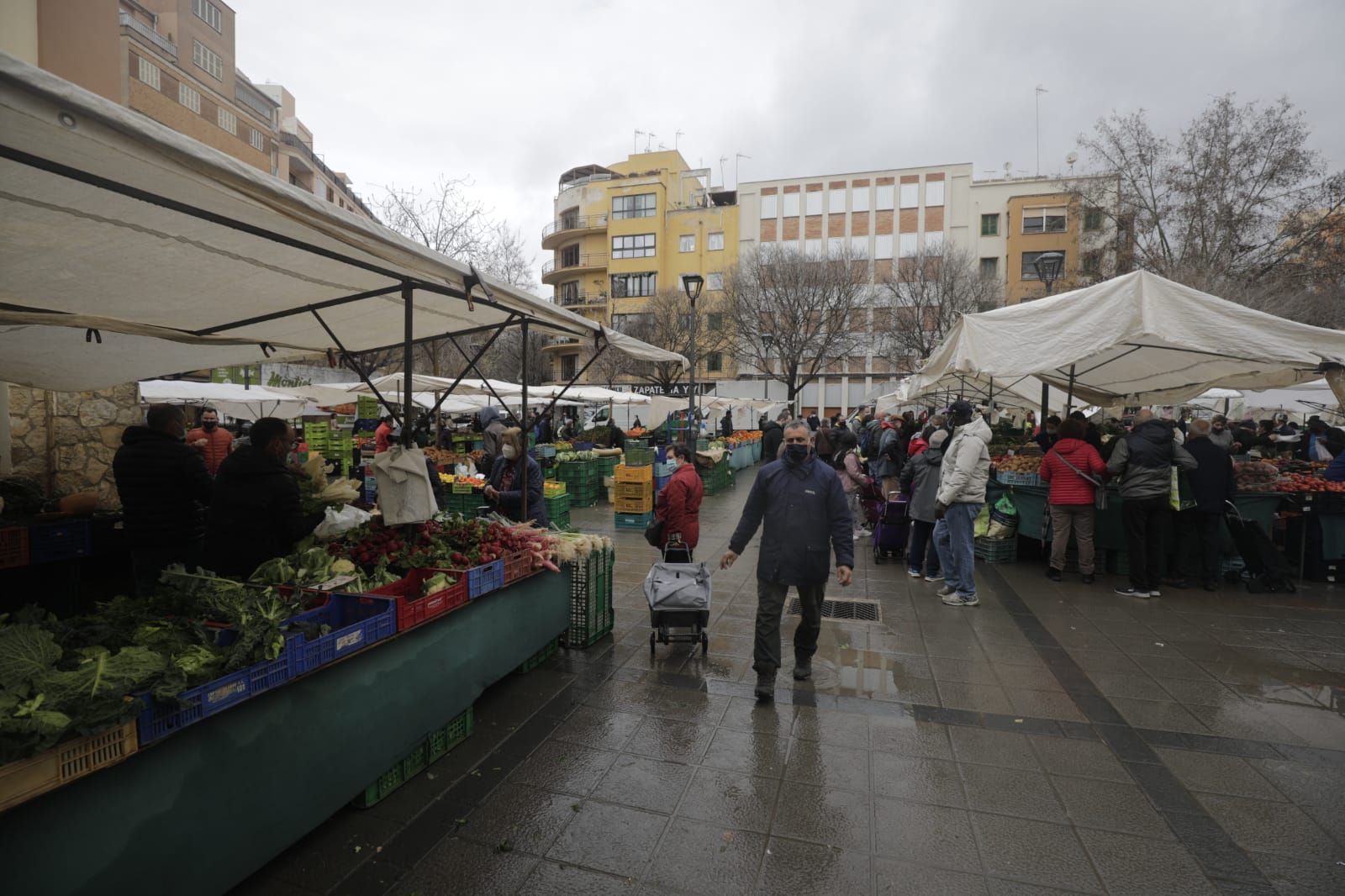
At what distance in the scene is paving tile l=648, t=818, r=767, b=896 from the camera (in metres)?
2.88

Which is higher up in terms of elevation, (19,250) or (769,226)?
(769,226)

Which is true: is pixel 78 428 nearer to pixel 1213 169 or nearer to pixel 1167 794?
pixel 1167 794

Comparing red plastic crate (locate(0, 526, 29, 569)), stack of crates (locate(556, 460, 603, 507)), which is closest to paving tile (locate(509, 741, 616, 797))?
red plastic crate (locate(0, 526, 29, 569))

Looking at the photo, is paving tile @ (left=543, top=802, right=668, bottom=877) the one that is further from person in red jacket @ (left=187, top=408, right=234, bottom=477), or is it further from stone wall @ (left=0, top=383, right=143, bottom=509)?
person in red jacket @ (left=187, top=408, right=234, bottom=477)

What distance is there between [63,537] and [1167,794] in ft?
26.8

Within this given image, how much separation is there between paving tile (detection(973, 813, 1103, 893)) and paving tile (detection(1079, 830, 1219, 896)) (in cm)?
7

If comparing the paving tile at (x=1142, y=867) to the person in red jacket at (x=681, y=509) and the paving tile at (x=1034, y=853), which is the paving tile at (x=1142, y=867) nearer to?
the paving tile at (x=1034, y=853)

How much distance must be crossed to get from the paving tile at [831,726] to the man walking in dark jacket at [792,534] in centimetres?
33

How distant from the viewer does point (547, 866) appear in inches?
117

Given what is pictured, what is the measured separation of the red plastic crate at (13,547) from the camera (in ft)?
16.8

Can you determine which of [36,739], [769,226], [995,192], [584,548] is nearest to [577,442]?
[584,548]

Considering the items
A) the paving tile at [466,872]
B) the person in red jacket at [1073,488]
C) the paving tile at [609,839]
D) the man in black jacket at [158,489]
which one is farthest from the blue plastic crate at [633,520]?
the paving tile at [466,872]

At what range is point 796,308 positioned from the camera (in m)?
32.9

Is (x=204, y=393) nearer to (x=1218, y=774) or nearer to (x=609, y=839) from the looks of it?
(x=609, y=839)
